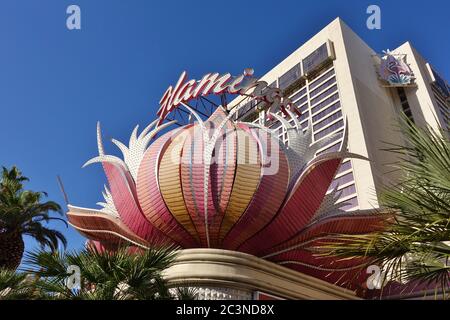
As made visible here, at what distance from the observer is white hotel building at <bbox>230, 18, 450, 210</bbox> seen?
146 feet

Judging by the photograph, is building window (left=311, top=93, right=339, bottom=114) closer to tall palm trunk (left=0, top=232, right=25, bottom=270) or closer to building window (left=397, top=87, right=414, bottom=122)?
building window (left=397, top=87, right=414, bottom=122)

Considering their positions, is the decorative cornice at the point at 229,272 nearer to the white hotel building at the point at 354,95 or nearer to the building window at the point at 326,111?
the white hotel building at the point at 354,95

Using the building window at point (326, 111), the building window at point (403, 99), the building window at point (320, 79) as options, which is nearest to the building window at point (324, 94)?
the building window at point (320, 79)

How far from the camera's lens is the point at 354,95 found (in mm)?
50188

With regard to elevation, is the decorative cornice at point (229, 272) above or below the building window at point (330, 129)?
below

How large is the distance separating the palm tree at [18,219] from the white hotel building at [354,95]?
94.7 feet

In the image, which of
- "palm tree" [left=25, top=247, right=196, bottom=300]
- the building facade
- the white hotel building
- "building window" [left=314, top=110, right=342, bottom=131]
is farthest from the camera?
"building window" [left=314, top=110, right=342, bottom=131]

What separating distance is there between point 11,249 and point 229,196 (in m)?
12.1

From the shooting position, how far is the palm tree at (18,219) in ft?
64.3

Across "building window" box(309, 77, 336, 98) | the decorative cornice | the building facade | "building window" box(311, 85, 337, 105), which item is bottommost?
the decorative cornice

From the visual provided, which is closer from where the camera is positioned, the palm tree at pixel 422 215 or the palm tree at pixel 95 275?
the palm tree at pixel 422 215

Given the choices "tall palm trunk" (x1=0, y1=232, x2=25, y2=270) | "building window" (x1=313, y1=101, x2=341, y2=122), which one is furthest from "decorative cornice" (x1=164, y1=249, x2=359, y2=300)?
"building window" (x1=313, y1=101, x2=341, y2=122)

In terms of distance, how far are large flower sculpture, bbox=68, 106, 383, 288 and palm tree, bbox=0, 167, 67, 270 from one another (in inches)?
207
